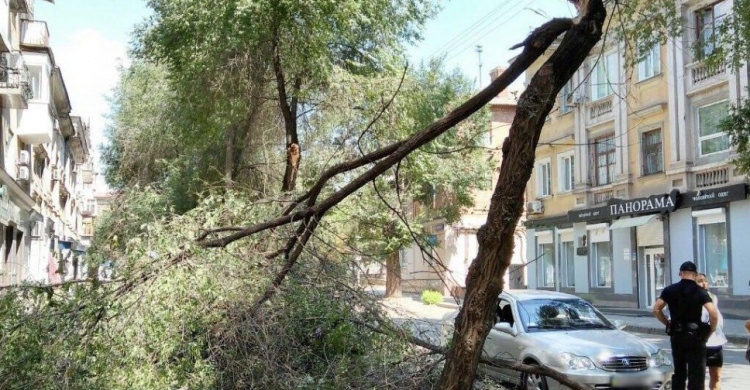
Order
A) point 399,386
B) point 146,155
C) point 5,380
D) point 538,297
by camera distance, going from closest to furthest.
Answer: point 399,386
point 5,380
point 538,297
point 146,155

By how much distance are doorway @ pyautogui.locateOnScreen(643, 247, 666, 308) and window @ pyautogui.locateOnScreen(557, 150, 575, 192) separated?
574 cm

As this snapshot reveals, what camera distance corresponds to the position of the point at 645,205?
25.5 metres

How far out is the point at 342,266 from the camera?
18.6 feet

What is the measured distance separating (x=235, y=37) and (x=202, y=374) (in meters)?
10.7

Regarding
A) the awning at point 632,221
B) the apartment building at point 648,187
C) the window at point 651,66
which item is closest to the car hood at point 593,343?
the apartment building at point 648,187

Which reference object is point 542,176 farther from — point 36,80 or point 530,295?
point 530,295

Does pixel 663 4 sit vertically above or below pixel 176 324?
above

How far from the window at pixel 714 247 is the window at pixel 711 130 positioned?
6.61 feet

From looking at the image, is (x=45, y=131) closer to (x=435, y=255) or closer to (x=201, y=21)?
(x=201, y=21)

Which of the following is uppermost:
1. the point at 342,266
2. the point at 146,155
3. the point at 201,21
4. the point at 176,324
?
the point at 201,21

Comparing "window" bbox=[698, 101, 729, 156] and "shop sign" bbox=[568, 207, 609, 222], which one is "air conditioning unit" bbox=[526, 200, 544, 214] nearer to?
"shop sign" bbox=[568, 207, 609, 222]

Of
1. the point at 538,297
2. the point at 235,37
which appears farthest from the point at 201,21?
the point at 538,297

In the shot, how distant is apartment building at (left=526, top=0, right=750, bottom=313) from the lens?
22.1 metres

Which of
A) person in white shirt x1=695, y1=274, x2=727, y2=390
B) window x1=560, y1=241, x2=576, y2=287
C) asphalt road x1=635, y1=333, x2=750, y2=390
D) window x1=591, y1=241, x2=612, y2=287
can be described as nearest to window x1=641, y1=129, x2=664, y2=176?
window x1=591, y1=241, x2=612, y2=287
